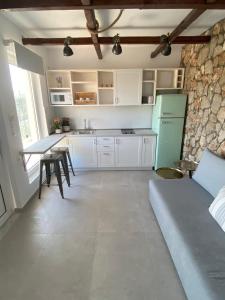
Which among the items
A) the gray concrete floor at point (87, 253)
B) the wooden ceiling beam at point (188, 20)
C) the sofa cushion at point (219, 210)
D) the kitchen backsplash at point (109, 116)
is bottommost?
the gray concrete floor at point (87, 253)

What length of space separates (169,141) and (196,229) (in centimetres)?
232

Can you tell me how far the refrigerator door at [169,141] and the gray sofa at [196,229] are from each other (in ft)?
4.22

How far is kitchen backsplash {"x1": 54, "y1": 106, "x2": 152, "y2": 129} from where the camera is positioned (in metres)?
4.15

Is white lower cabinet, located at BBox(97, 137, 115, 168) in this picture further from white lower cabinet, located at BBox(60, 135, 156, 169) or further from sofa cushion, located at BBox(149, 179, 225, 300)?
sofa cushion, located at BBox(149, 179, 225, 300)

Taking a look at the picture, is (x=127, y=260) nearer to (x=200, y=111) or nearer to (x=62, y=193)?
(x=62, y=193)

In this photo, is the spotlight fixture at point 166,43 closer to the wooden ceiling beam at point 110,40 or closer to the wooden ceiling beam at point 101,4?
the wooden ceiling beam at point 110,40

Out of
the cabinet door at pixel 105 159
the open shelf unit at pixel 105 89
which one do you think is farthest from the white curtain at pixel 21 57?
the cabinet door at pixel 105 159

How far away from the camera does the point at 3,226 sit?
2309 millimetres

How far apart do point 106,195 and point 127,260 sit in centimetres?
129

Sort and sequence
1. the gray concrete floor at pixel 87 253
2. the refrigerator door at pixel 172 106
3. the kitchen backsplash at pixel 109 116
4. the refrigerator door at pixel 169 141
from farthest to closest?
1. the kitchen backsplash at pixel 109 116
2. the refrigerator door at pixel 169 141
3. the refrigerator door at pixel 172 106
4. the gray concrete floor at pixel 87 253

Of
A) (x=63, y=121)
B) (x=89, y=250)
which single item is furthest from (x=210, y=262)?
(x=63, y=121)

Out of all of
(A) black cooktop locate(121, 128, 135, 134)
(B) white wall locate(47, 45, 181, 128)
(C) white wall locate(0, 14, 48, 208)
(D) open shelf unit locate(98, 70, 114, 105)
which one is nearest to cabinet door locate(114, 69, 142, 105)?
(D) open shelf unit locate(98, 70, 114, 105)

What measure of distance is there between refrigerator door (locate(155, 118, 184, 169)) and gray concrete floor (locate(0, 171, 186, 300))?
119cm

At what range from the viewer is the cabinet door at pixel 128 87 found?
3664 millimetres
